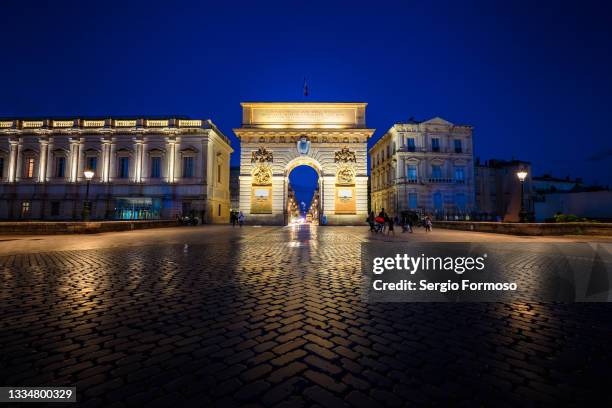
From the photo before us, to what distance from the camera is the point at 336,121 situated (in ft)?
104

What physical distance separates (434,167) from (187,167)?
3205 cm

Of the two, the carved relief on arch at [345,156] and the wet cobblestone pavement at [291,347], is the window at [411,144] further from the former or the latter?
the wet cobblestone pavement at [291,347]

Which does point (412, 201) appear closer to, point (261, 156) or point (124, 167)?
point (261, 156)

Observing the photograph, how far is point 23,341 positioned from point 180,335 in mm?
1404

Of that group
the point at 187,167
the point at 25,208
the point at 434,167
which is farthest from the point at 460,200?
the point at 25,208

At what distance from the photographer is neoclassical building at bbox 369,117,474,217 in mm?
39062

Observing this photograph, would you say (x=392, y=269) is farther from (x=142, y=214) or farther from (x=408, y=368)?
(x=142, y=214)

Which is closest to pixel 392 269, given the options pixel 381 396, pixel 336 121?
pixel 381 396

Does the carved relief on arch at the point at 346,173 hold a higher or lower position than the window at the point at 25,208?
higher

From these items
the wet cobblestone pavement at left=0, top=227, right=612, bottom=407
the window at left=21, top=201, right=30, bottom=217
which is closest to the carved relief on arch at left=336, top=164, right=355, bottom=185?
the wet cobblestone pavement at left=0, top=227, right=612, bottom=407

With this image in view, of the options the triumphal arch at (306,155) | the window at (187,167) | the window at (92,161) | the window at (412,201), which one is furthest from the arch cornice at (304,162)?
the window at (92,161)

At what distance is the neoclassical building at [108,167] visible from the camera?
33438mm

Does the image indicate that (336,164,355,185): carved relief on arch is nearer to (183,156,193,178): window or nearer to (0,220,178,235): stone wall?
(183,156,193,178): window

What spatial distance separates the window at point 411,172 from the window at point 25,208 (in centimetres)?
4693
